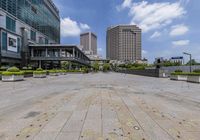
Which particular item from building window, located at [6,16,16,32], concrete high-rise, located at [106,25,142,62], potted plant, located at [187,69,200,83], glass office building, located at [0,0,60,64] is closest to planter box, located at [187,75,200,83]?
potted plant, located at [187,69,200,83]

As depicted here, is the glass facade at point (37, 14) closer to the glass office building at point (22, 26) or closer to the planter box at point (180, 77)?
the glass office building at point (22, 26)

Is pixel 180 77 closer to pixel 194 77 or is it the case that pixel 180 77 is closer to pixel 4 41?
pixel 194 77

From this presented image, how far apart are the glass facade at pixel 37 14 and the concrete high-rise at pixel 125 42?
231 feet

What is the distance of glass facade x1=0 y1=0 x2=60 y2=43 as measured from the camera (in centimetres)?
6366

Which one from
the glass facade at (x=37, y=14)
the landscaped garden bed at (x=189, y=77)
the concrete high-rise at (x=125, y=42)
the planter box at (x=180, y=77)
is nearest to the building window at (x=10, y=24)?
the glass facade at (x=37, y=14)

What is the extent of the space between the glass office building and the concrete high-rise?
273 feet

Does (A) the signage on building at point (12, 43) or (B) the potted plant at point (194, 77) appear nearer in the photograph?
(B) the potted plant at point (194, 77)

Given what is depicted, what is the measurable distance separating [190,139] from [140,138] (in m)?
1.15

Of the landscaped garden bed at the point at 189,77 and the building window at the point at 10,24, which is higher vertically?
the building window at the point at 10,24

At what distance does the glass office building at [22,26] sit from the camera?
2295 inches

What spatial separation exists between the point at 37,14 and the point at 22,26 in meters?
16.6

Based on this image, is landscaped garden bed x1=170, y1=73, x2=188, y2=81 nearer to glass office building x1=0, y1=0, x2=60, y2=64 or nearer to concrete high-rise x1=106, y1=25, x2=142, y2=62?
glass office building x1=0, y1=0, x2=60, y2=64

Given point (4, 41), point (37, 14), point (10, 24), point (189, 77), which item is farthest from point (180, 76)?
point (37, 14)

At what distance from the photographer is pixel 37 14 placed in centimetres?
8319
